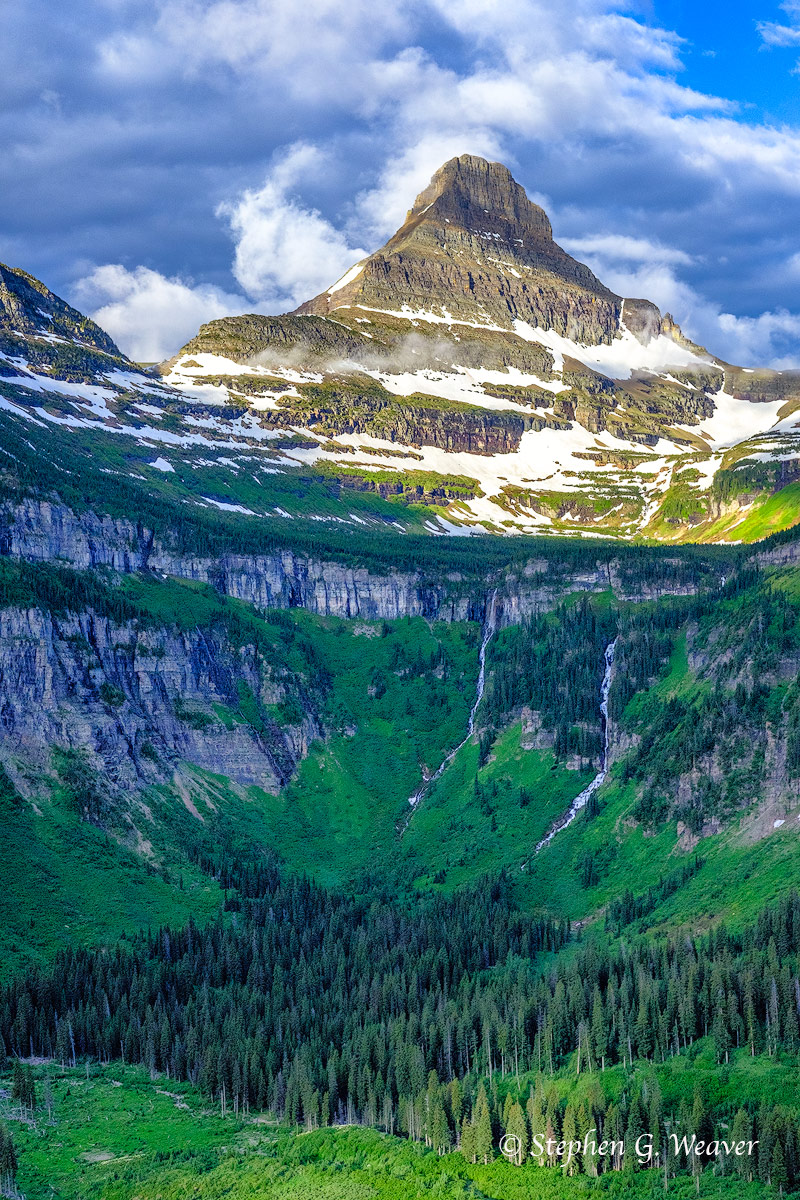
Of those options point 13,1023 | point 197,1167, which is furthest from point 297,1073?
point 13,1023

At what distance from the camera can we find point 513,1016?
172 meters

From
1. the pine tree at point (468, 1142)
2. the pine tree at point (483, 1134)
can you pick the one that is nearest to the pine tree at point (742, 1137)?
the pine tree at point (483, 1134)

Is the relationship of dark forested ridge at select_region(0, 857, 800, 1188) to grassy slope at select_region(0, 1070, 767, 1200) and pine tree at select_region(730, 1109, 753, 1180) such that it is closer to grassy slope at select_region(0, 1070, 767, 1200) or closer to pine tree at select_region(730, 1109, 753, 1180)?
pine tree at select_region(730, 1109, 753, 1180)

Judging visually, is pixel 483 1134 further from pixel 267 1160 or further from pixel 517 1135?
pixel 267 1160

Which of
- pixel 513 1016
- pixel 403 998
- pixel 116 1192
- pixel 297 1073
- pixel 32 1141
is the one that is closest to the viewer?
pixel 116 1192

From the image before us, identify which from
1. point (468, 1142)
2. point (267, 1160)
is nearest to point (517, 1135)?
point (468, 1142)

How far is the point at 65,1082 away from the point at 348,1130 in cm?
4098

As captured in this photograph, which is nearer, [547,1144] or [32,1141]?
[547,1144]

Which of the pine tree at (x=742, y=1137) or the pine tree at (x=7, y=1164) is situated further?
the pine tree at (x=7, y=1164)

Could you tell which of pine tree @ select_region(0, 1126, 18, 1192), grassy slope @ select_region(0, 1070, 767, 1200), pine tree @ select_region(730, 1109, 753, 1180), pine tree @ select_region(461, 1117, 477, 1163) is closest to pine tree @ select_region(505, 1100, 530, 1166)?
grassy slope @ select_region(0, 1070, 767, 1200)

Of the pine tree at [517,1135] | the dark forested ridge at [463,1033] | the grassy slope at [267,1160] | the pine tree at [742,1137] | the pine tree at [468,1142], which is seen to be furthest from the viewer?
the dark forested ridge at [463,1033]

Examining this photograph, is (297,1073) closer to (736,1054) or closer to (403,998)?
(403,998)

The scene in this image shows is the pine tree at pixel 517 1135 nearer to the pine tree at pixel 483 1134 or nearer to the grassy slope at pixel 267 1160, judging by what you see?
the grassy slope at pixel 267 1160

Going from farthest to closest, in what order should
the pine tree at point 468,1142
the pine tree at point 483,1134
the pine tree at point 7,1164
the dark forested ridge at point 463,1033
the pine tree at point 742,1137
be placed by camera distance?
the dark forested ridge at point 463,1033, the pine tree at point 468,1142, the pine tree at point 483,1134, the pine tree at point 7,1164, the pine tree at point 742,1137
